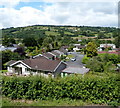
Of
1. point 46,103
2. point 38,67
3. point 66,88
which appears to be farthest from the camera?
point 38,67

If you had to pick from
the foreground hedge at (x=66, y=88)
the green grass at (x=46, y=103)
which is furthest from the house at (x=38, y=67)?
the green grass at (x=46, y=103)

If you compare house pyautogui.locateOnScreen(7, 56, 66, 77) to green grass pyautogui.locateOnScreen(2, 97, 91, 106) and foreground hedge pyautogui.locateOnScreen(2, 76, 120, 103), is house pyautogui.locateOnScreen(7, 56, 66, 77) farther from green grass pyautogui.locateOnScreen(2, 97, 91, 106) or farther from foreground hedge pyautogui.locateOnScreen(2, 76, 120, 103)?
green grass pyautogui.locateOnScreen(2, 97, 91, 106)

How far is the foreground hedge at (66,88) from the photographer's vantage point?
554cm

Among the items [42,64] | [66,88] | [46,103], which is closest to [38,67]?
[42,64]

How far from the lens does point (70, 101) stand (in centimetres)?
547

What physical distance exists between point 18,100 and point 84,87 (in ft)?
9.51

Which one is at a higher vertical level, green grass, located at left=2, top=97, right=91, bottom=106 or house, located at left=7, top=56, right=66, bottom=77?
house, located at left=7, top=56, right=66, bottom=77

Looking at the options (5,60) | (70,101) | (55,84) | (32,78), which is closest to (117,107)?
(70,101)

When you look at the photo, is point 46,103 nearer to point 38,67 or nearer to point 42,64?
point 38,67

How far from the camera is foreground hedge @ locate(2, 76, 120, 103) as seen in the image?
554 cm

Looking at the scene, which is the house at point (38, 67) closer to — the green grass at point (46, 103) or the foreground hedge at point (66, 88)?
the foreground hedge at point (66, 88)

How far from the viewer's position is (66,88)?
5664 millimetres

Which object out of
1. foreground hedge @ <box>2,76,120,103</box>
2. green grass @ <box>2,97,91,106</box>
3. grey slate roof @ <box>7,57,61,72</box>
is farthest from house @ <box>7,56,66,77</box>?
green grass @ <box>2,97,91,106</box>

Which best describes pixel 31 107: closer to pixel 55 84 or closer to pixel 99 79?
pixel 55 84
